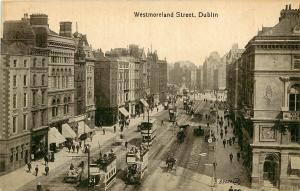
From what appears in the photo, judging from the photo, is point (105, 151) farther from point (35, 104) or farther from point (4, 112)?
point (4, 112)

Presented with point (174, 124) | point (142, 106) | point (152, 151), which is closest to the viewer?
point (152, 151)

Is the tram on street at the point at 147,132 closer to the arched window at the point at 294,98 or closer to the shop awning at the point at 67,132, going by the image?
the shop awning at the point at 67,132

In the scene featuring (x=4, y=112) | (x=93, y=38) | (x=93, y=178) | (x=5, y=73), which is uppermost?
(x=93, y=38)

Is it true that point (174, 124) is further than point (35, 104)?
Yes

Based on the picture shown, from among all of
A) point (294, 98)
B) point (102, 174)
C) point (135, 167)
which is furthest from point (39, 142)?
point (294, 98)

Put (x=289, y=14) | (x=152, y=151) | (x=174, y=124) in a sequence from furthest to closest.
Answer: (x=174, y=124) → (x=152, y=151) → (x=289, y=14)

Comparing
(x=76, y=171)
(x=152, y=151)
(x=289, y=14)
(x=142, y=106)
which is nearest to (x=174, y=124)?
(x=142, y=106)

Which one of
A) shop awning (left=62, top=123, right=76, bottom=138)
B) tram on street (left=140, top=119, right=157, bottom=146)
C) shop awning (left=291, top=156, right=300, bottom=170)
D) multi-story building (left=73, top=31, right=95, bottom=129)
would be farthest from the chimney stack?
shop awning (left=291, top=156, right=300, bottom=170)

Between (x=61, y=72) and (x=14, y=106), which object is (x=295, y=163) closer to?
(x=14, y=106)

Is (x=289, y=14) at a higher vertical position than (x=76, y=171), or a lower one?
higher
